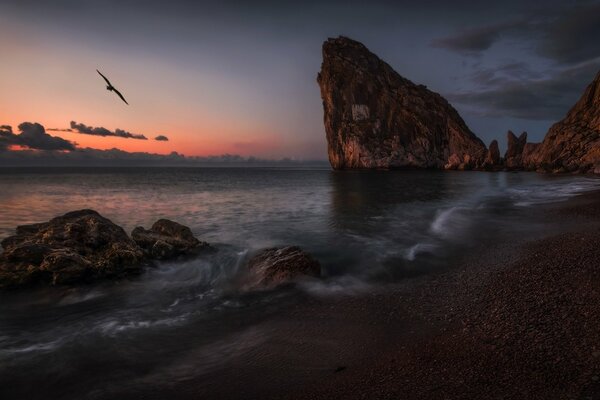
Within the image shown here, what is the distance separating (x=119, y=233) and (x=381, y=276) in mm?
8898

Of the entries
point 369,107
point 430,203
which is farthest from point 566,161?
point 369,107

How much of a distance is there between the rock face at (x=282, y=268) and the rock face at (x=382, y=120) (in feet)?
→ 318

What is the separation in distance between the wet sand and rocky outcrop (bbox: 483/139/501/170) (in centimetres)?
9321

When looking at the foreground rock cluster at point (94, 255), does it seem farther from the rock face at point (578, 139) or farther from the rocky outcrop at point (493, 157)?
the rocky outcrop at point (493, 157)

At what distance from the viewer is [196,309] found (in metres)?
7.85

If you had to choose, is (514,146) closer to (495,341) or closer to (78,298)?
(495,341)

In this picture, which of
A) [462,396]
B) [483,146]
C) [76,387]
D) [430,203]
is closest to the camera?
[462,396]

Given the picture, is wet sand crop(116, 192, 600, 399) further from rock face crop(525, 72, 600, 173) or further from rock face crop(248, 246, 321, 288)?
rock face crop(525, 72, 600, 173)

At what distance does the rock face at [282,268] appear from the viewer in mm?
8953

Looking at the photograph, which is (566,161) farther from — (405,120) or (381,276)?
(381,276)

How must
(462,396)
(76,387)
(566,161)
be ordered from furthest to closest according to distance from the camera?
(566,161)
(76,387)
(462,396)

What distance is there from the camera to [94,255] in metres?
10.7

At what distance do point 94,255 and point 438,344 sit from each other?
1006 cm

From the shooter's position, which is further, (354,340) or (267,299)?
(267,299)
